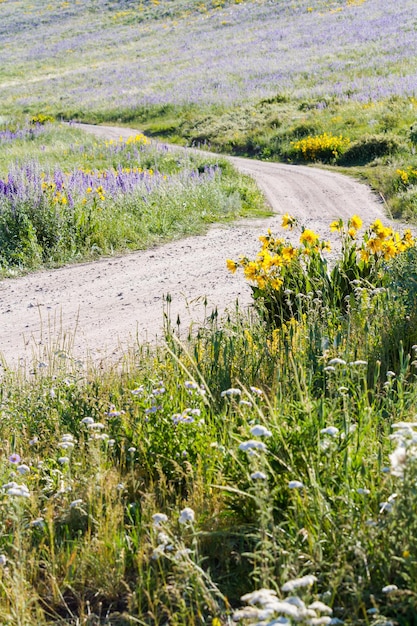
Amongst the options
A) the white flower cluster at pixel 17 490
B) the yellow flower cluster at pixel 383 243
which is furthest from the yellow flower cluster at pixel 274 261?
the white flower cluster at pixel 17 490

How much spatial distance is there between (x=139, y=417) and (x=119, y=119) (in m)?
33.5

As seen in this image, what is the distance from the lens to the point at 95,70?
2259 inches

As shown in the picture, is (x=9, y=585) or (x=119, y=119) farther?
(x=119, y=119)

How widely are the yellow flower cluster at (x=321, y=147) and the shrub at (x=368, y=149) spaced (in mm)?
407

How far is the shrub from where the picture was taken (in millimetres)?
20328

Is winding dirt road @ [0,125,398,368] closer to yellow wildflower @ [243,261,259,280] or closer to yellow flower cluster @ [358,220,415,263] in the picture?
yellow wildflower @ [243,261,259,280]

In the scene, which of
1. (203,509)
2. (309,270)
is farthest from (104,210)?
(203,509)

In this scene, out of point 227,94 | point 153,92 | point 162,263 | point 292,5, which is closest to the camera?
point 162,263

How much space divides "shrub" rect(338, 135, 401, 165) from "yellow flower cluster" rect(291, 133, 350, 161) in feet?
1.33

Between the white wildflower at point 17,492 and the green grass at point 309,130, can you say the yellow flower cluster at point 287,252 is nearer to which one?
the white wildflower at point 17,492

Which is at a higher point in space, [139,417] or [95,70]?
[95,70]

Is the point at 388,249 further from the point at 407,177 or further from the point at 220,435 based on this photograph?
the point at 407,177

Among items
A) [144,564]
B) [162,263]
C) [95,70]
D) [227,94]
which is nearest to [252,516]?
[144,564]

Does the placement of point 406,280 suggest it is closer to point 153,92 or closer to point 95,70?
Answer: point 153,92
